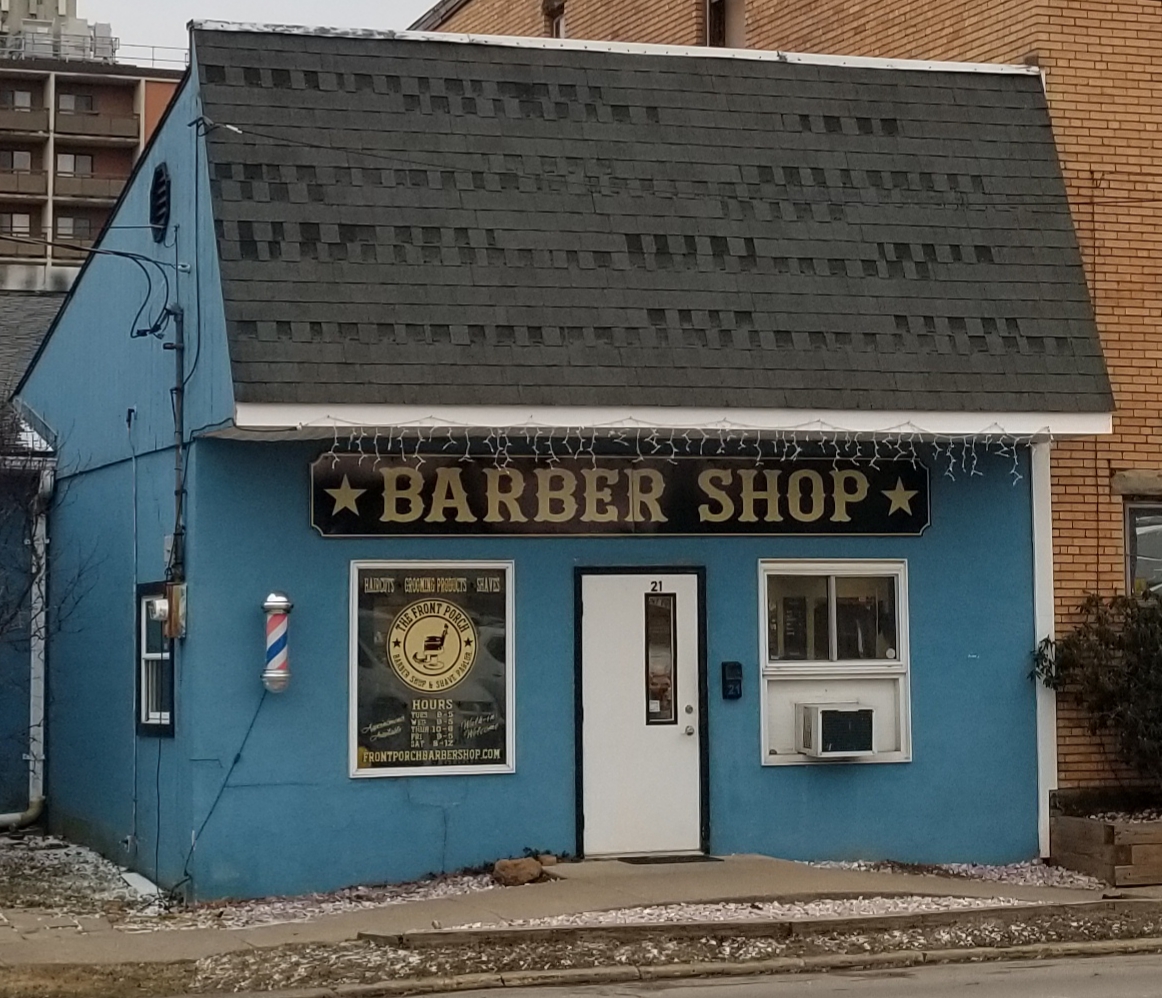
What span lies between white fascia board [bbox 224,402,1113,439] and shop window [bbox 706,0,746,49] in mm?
7880

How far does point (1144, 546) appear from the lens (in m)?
15.5

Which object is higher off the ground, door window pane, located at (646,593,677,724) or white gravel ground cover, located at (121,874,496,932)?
door window pane, located at (646,593,677,724)

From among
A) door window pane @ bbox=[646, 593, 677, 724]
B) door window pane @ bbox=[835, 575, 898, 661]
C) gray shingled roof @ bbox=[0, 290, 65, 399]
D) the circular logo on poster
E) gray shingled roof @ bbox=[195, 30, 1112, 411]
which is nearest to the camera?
gray shingled roof @ bbox=[195, 30, 1112, 411]

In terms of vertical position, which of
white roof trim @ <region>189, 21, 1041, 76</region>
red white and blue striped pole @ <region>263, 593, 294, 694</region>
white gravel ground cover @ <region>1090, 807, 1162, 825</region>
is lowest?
white gravel ground cover @ <region>1090, 807, 1162, 825</region>

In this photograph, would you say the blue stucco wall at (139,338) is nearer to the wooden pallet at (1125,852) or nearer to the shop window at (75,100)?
the wooden pallet at (1125,852)

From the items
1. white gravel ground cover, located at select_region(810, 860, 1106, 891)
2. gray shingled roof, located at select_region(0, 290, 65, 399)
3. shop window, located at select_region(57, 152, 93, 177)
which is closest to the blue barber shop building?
white gravel ground cover, located at select_region(810, 860, 1106, 891)

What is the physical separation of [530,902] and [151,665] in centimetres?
402

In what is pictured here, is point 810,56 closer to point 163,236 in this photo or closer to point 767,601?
point 767,601

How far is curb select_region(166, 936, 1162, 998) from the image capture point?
34.1 feet

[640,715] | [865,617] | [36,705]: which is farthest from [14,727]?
[865,617]

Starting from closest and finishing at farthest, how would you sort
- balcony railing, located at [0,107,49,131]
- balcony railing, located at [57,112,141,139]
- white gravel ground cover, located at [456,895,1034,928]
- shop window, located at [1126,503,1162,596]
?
white gravel ground cover, located at [456,895,1034,928] < shop window, located at [1126,503,1162,596] < balcony railing, located at [0,107,49,131] < balcony railing, located at [57,112,141,139]

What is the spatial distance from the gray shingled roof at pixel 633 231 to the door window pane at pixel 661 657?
6.10 ft

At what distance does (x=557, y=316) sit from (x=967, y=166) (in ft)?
12.1

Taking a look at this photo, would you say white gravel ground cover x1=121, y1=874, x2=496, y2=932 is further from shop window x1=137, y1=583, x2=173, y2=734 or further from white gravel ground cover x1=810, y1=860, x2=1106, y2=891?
white gravel ground cover x1=810, y1=860, x2=1106, y2=891
